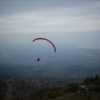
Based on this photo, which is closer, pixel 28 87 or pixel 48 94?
pixel 48 94

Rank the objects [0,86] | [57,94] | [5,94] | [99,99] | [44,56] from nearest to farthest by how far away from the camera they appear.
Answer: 1. [99,99]
2. [57,94]
3. [5,94]
4. [0,86]
5. [44,56]

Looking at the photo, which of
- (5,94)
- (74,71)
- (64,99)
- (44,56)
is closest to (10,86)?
(5,94)

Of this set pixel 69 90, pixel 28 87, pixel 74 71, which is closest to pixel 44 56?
pixel 74 71

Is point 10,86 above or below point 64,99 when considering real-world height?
below

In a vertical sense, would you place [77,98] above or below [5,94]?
above

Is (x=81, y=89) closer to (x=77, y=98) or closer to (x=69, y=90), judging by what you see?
(x=77, y=98)

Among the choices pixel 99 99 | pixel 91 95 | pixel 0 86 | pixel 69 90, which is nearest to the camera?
pixel 99 99

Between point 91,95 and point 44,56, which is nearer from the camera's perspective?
point 91,95

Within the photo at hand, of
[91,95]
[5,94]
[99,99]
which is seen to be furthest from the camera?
[5,94]

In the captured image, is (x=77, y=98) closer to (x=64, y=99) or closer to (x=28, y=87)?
(x=64, y=99)
